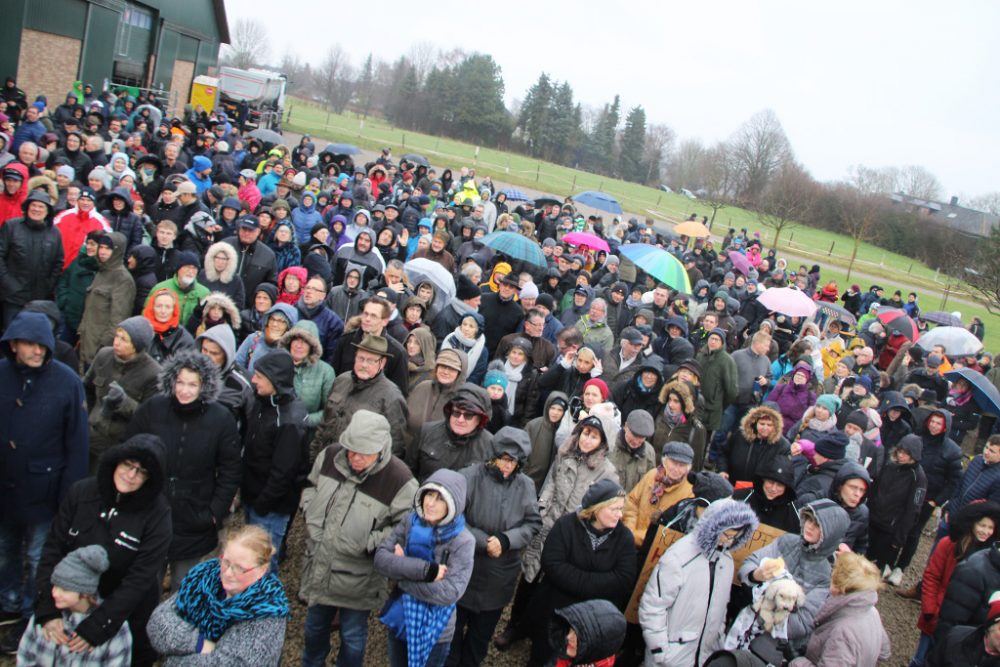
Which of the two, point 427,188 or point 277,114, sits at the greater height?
point 277,114

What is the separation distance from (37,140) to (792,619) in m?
13.8

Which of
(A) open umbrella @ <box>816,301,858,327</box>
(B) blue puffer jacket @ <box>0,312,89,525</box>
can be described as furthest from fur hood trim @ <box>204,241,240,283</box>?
(A) open umbrella @ <box>816,301,858,327</box>

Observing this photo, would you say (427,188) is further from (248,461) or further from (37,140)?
(248,461)

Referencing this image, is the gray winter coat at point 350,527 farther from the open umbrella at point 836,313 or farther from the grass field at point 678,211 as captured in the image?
the grass field at point 678,211

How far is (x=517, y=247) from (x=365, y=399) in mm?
5652

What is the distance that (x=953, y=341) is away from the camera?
12.4 meters

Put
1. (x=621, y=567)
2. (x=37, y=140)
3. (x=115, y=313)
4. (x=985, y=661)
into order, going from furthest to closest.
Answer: (x=37, y=140) < (x=115, y=313) < (x=621, y=567) < (x=985, y=661)

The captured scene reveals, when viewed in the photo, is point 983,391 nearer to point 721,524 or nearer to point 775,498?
point 775,498

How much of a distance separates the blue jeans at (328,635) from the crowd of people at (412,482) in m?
0.02

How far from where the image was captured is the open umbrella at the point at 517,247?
10.2m

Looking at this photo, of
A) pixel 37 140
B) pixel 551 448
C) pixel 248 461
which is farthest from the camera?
pixel 37 140

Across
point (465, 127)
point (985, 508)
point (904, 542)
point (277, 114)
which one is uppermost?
point (465, 127)

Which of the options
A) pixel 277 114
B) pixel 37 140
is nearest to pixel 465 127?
pixel 277 114

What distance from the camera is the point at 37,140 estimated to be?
1224 centimetres
